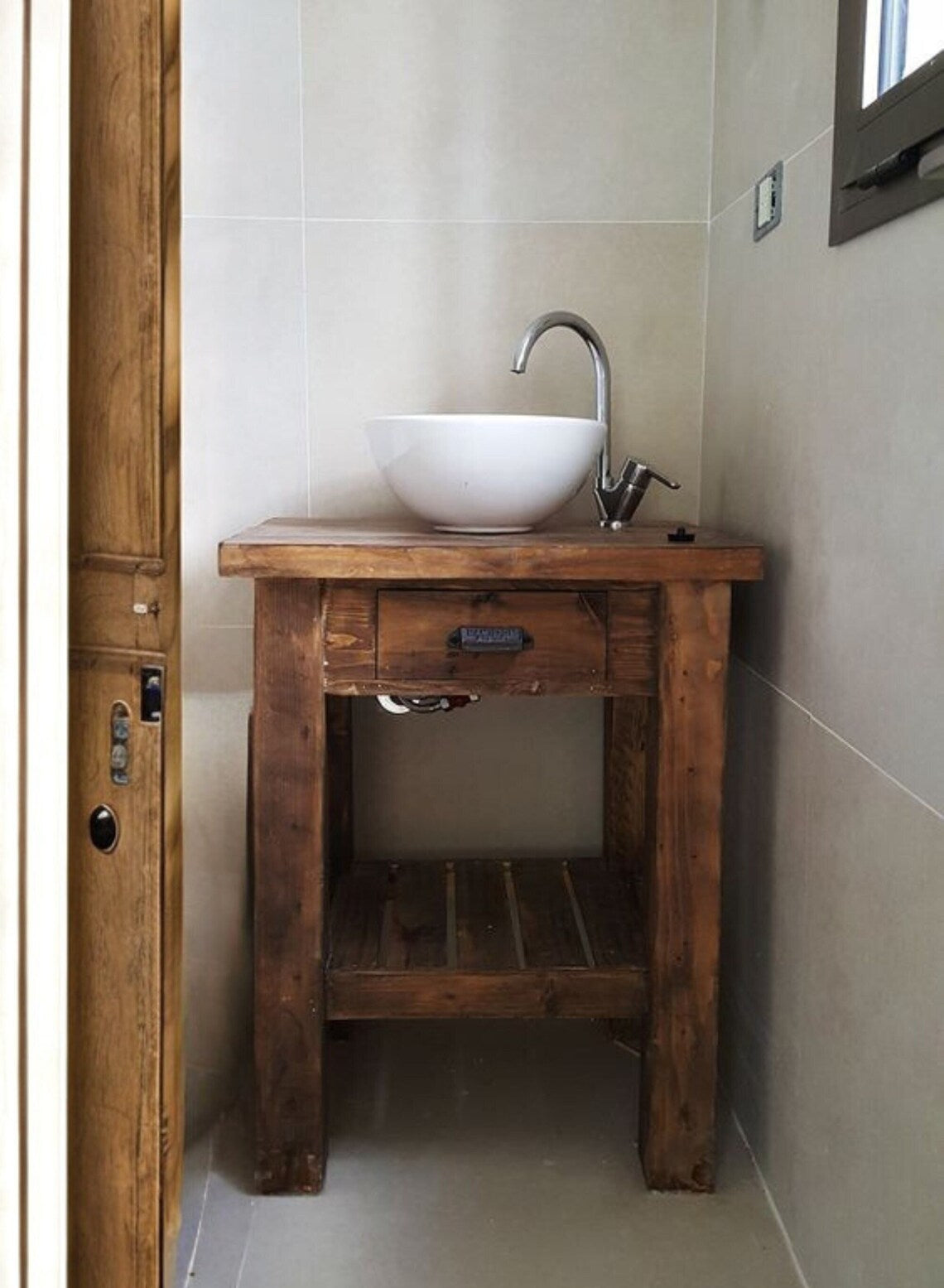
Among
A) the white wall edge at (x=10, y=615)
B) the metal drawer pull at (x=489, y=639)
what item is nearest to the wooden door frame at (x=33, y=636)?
the white wall edge at (x=10, y=615)

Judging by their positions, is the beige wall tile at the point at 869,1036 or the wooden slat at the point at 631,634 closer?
the beige wall tile at the point at 869,1036

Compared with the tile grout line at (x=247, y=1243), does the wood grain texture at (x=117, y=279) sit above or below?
above

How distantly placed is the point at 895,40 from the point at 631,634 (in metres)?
0.71

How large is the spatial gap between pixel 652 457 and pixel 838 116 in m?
0.83

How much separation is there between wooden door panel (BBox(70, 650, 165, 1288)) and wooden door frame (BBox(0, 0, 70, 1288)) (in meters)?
0.04

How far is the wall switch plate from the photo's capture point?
1.70 meters

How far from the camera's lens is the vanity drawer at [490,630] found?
5.34ft

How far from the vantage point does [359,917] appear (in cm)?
191

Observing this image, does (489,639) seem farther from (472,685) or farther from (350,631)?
(350,631)

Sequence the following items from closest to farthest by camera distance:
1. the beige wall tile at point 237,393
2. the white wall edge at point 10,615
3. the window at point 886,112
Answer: the white wall edge at point 10,615 < the window at point 886,112 < the beige wall tile at point 237,393

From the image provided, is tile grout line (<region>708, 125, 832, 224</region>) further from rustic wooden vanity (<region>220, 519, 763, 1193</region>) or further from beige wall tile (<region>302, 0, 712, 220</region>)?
rustic wooden vanity (<region>220, 519, 763, 1193</region>)

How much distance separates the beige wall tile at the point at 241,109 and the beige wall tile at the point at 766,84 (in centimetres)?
67

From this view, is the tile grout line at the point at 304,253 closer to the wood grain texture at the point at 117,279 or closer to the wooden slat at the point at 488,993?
the wooden slat at the point at 488,993

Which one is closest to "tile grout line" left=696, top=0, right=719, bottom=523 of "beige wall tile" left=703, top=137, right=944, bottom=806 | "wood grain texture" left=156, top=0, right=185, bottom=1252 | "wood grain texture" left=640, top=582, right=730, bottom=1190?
"beige wall tile" left=703, top=137, right=944, bottom=806
